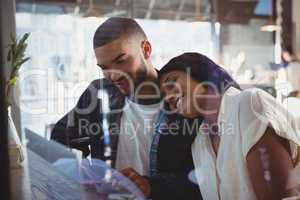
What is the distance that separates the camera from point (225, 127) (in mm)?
1476

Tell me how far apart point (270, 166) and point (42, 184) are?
37.2 inches

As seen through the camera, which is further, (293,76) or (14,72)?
(293,76)

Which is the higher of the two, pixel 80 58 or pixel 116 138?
pixel 80 58

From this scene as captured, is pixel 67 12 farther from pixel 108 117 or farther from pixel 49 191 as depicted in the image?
pixel 49 191

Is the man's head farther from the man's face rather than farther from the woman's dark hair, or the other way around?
the woman's dark hair

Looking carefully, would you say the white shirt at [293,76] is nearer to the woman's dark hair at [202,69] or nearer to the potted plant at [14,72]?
the woman's dark hair at [202,69]

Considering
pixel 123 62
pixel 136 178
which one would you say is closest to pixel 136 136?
pixel 136 178

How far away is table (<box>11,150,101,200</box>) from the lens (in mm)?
1493

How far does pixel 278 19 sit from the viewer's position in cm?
154

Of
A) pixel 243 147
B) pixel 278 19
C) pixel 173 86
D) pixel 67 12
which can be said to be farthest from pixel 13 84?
pixel 278 19

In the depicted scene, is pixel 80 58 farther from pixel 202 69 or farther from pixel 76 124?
pixel 202 69

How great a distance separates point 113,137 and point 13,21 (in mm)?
594

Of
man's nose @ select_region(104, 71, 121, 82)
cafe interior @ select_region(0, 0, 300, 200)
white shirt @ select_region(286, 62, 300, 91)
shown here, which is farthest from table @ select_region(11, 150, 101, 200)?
white shirt @ select_region(286, 62, 300, 91)


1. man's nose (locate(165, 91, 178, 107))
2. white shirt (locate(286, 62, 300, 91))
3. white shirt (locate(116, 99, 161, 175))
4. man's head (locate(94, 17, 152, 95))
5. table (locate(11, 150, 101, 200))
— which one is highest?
man's head (locate(94, 17, 152, 95))
